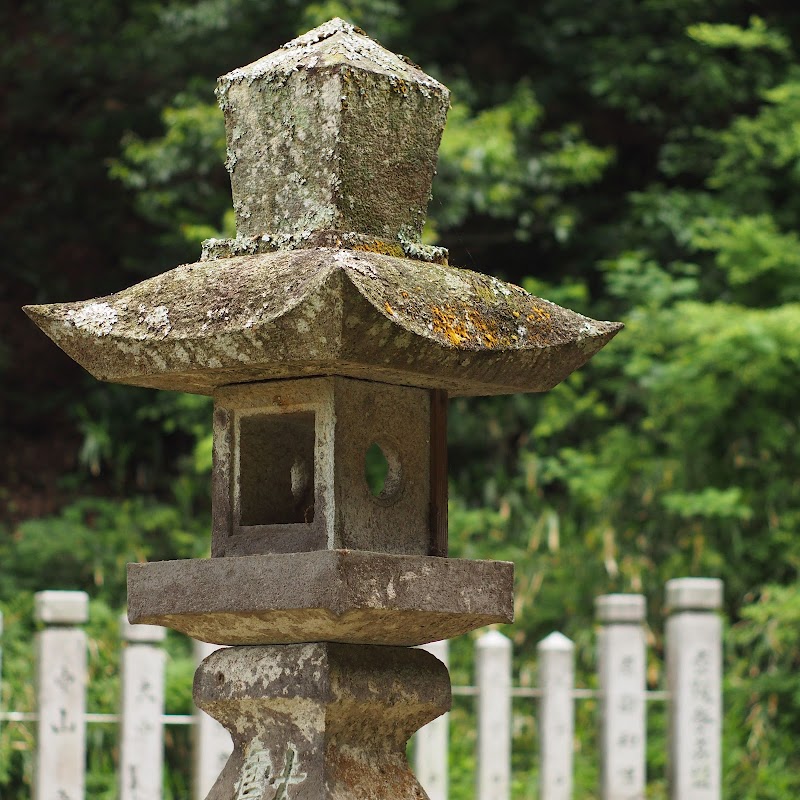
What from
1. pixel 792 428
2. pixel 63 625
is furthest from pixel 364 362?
pixel 792 428

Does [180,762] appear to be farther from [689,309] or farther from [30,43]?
[30,43]

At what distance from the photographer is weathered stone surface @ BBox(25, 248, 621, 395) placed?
8.97ft

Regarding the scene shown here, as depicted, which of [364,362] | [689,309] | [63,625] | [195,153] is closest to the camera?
[364,362]

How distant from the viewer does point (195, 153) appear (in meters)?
8.48

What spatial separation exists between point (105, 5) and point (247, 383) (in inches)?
282

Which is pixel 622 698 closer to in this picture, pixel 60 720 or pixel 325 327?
pixel 60 720

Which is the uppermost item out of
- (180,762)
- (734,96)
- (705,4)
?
(705,4)

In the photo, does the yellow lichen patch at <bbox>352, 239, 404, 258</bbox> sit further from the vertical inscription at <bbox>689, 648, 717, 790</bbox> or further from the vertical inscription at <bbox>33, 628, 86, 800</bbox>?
the vertical inscription at <bbox>689, 648, 717, 790</bbox>

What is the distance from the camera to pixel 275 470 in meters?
3.35

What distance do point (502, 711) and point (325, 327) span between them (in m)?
2.88

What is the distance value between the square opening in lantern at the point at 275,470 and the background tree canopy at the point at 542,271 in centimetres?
320

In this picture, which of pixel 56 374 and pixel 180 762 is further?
pixel 56 374

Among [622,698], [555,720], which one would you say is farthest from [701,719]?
[555,720]

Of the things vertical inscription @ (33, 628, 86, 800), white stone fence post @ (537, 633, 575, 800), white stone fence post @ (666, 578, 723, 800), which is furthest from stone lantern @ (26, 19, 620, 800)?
white stone fence post @ (666, 578, 723, 800)
